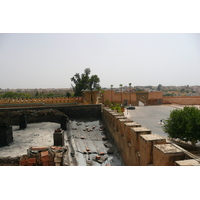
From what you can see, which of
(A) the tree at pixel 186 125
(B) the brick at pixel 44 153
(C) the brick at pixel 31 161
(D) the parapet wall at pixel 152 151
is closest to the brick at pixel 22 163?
(C) the brick at pixel 31 161

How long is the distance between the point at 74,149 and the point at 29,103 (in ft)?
44.2

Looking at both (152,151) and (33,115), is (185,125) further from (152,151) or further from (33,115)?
(33,115)

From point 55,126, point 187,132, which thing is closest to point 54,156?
point 55,126

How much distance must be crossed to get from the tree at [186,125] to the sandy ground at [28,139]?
8.32 m

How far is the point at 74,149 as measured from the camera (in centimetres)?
609

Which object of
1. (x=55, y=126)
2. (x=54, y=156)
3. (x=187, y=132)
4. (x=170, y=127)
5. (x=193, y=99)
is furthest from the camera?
(x=193, y=99)

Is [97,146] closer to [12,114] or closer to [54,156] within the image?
[54,156]

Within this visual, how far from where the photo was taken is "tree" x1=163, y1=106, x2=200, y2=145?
411 inches

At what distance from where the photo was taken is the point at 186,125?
1055 centimetres

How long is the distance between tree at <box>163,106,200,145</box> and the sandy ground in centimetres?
832

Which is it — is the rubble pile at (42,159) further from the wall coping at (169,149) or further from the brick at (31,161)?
the wall coping at (169,149)

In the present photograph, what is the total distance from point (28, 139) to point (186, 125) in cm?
972

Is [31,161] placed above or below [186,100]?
above

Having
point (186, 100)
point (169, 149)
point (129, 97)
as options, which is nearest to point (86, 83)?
point (129, 97)
